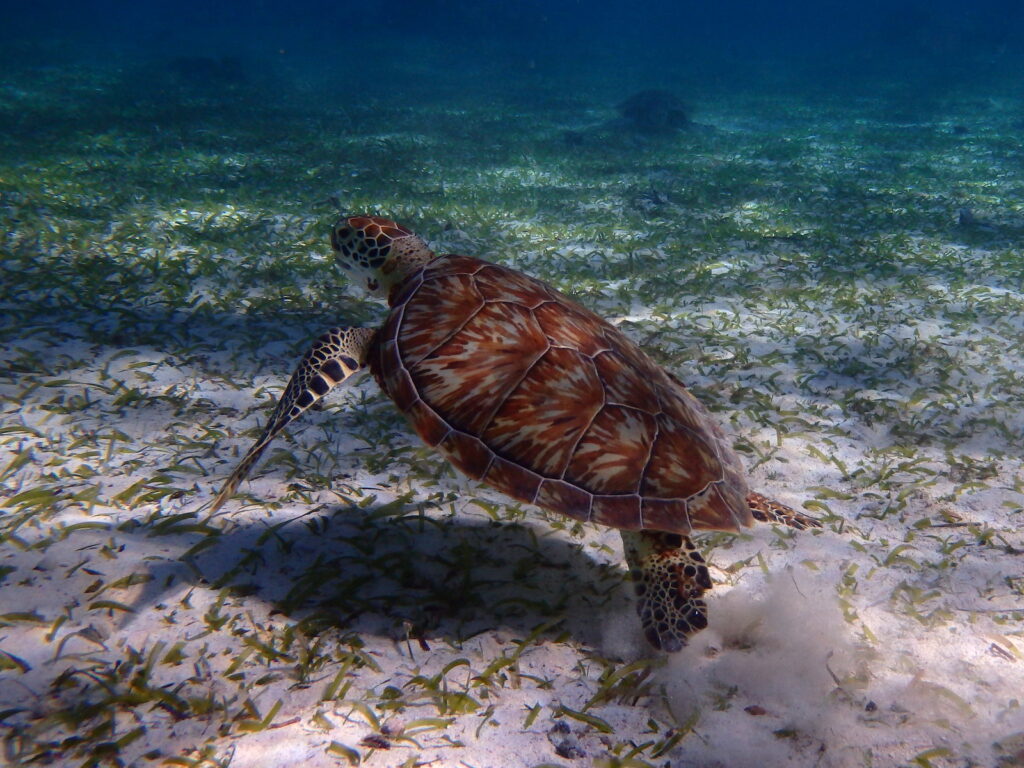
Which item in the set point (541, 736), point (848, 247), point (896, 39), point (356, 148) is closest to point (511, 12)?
point (896, 39)

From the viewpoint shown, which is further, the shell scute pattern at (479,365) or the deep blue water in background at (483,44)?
the deep blue water in background at (483,44)

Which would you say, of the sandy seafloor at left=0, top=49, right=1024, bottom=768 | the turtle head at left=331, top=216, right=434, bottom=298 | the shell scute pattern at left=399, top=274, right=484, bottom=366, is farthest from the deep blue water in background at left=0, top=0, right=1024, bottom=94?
the shell scute pattern at left=399, top=274, right=484, bottom=366

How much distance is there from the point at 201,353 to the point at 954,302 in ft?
24.6

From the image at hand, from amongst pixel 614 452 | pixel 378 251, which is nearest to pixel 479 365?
pixel 614 452

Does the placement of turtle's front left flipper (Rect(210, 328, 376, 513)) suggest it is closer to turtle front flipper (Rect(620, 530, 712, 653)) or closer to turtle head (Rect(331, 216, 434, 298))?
turtle head (Rect(331, 216, 434, 298))

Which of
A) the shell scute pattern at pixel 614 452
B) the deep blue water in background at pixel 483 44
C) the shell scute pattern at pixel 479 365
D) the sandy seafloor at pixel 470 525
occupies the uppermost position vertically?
the deep blue water in background at pixel 483 44

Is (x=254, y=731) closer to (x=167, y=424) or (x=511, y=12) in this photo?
(x=167, y=424)

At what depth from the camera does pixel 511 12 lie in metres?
44.4

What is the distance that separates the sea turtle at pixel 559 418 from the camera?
2377 millimetres

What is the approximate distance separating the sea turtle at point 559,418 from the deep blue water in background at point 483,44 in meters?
27.2

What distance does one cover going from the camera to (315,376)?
2820mm

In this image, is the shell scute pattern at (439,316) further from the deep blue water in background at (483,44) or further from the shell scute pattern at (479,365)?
the deep blue water in background at (483,44)

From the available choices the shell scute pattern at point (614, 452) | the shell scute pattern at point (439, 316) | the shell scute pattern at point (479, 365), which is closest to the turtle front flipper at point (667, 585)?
the shell scute pattern at point (614, 452)

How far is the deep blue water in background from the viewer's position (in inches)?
1219
